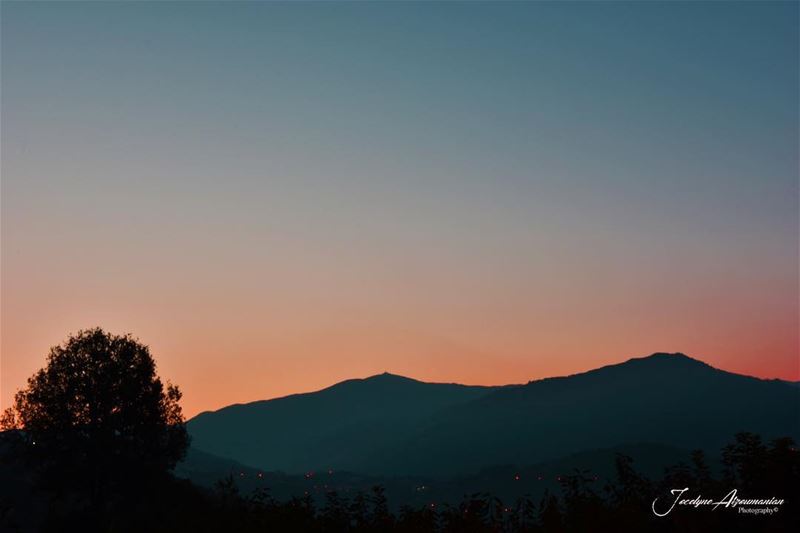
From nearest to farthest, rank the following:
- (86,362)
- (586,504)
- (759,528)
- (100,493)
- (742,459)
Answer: (759,528), (742,459), (586,504), (100,493), (86,362)

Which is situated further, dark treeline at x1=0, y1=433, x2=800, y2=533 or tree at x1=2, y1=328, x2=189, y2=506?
tree at x1=2, y1=328, x2=189, y2=506

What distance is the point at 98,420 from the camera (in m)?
73.7

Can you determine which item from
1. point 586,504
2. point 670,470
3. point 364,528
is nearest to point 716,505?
point 586,504

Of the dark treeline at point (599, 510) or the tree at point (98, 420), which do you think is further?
the tree at point (98, 420)

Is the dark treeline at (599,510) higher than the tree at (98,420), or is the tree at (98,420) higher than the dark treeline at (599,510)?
the tree at (98,420)

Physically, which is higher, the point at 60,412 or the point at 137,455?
the point at 60,412

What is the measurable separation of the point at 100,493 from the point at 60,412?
28.2 ft

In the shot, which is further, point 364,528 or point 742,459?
point 364,528

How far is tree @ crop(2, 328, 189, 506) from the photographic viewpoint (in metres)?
72.1

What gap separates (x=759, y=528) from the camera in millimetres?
17359

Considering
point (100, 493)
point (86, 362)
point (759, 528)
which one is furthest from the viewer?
point (86, 362)

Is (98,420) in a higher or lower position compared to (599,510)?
higher

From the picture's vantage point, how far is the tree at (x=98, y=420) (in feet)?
237

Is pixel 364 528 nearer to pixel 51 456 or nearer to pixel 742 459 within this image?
pixel 742 459
